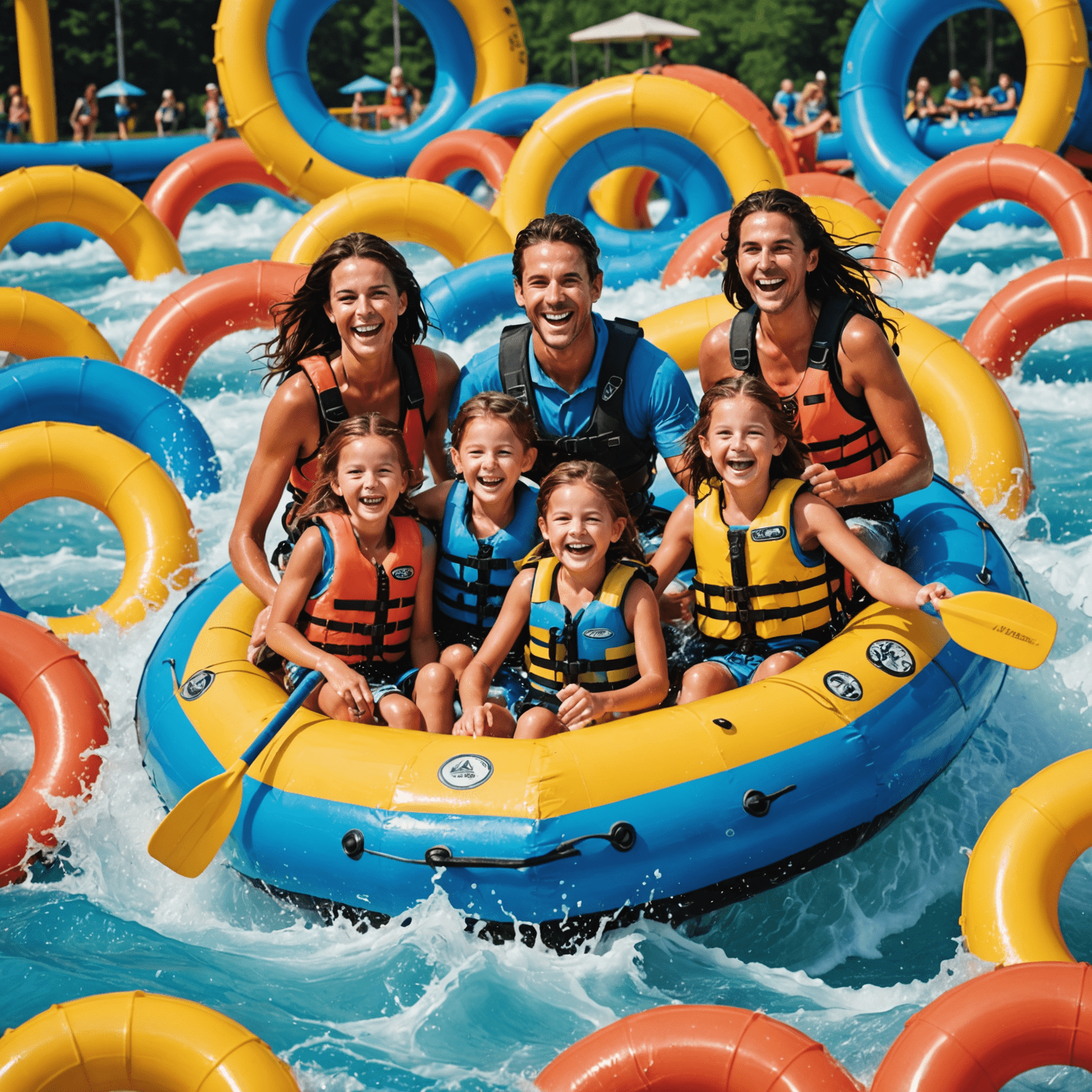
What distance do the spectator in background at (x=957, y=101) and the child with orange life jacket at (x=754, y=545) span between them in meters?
11.0

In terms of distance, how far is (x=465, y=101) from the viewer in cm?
1184

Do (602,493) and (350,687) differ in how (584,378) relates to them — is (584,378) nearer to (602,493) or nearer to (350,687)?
(602,493)

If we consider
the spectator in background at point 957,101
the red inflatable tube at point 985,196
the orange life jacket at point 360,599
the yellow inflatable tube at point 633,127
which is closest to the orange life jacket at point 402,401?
the orange life jacket at point 360,599

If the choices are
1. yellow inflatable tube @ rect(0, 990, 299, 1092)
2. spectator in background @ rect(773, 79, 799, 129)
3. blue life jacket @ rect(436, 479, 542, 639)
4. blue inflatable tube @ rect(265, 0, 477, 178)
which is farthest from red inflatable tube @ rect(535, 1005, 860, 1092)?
spectator in background @ rect(773, 79, 799, 129)

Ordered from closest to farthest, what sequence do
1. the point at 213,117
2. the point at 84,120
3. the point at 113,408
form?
the point at 113,408
the point at 213,117
the point at 84,120

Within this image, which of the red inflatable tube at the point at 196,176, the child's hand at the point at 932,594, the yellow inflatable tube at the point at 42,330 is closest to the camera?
the child's hand at the point at 932,594

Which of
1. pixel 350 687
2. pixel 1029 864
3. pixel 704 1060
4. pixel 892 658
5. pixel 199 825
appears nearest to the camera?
pixel 704 1060

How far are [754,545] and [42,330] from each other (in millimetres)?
4313

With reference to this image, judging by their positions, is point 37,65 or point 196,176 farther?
point 37,65

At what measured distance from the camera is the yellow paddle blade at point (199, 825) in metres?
2.83

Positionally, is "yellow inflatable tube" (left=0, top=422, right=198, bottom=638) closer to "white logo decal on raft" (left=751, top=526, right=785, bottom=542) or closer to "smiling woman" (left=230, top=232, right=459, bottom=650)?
"smiling woman" (left=230, top=232, right=459, bottom=650)

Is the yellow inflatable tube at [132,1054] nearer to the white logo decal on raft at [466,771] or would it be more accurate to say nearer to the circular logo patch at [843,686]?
the white logo decal on raft at [466,771]

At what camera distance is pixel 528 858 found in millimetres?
2678

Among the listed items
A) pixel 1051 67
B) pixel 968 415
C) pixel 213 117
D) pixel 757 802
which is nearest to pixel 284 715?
pixel 757 802
